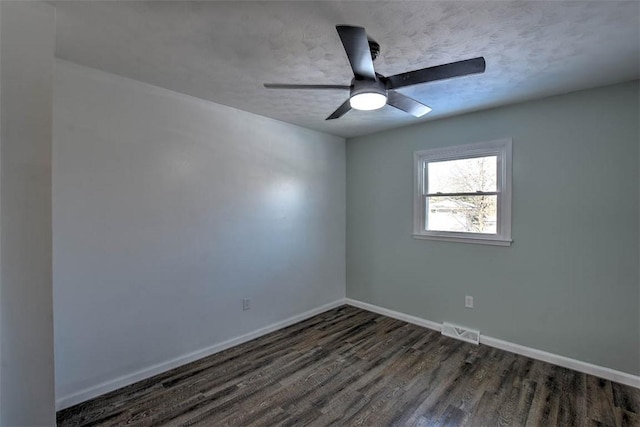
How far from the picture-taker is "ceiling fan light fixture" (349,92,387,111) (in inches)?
70.2

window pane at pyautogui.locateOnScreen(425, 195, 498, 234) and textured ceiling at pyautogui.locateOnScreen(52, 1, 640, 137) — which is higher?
textured ceiling at pyautogui.locateOnScreen(52, 1, 640, 137)

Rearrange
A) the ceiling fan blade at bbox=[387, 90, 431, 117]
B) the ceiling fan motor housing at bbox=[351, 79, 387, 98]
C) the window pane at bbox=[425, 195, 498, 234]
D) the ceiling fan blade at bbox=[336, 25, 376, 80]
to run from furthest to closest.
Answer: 1. the window pane at bbox=[425, 195, 498, 234]
2. the ceiling fan blade at bbox=[387, 90, 431, 117]
3. the ceiling fan motor housing at bbox=[351, 79, 387, 98]
4. the ceiling fan blade at bbox=[336, 25, 376, 80]

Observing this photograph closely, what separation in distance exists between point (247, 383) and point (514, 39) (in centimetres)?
306

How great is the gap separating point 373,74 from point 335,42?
0.36 m

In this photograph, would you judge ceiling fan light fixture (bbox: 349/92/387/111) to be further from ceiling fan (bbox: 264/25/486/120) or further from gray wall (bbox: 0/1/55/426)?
gray wall (bbox: 0/1/55/426)

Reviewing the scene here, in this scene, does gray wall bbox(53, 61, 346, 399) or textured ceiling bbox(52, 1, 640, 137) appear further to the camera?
gray wall bbox(53, 61, 346, 399)

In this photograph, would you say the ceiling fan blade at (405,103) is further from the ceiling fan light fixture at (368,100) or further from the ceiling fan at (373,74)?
the ceiling fan light fixture at (368,100)

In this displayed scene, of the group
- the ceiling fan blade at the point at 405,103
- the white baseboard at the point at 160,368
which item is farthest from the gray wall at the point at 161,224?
the ceiling fan blade at the point at 405,103

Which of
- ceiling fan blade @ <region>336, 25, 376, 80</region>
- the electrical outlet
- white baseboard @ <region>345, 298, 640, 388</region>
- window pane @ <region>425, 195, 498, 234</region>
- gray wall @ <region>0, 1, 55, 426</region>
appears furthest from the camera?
the electrical outlet

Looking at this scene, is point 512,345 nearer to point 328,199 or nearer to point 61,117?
point 328,199

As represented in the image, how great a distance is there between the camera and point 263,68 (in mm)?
2168

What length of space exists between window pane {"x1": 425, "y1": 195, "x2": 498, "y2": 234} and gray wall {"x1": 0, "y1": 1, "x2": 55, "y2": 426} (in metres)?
3.44

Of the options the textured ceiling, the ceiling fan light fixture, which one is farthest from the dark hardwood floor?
the textured ceiling

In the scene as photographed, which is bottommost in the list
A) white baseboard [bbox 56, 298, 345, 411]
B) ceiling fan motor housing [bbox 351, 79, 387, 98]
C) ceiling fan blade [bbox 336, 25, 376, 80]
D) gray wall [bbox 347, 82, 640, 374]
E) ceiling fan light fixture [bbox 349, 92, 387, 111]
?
white baseboard [bbox 56, 298, 345, 411]
